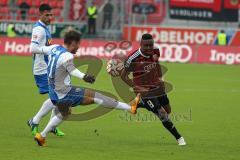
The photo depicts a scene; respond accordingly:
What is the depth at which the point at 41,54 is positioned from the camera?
45.4 ft

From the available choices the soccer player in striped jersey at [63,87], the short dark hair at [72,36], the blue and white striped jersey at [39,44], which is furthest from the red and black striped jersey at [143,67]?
the blue and white striped jersey at [39,44]

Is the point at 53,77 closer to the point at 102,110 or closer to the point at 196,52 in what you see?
the point at 102,110

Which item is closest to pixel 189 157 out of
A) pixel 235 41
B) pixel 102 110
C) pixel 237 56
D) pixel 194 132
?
pixel 194 132

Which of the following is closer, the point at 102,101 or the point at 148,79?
the point at 102,101

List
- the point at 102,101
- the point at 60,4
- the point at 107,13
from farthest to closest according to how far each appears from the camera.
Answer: the point at 60,4 → the point at 107,13 → the point at 102,101

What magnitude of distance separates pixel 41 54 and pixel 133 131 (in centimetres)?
250

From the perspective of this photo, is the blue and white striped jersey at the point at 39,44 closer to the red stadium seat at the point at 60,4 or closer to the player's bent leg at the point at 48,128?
the player's bent leg at the point at 48,128

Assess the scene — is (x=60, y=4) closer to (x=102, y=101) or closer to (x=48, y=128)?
(x=102, y=101)

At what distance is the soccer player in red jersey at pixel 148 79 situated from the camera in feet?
41.5

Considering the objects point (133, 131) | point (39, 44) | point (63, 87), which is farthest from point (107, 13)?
point (63, 87)

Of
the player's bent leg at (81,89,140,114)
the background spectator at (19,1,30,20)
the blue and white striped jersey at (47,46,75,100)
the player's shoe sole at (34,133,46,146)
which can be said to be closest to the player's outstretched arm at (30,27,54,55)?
the blue and white striped jersey at (47,46,75,100)

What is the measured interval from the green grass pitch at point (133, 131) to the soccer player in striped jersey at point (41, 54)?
35cm

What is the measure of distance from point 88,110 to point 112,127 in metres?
3.30

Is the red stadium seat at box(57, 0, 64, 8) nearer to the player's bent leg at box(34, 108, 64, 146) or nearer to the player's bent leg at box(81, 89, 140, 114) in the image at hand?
the player's bent leg at box(81, 89, 140, 114)
